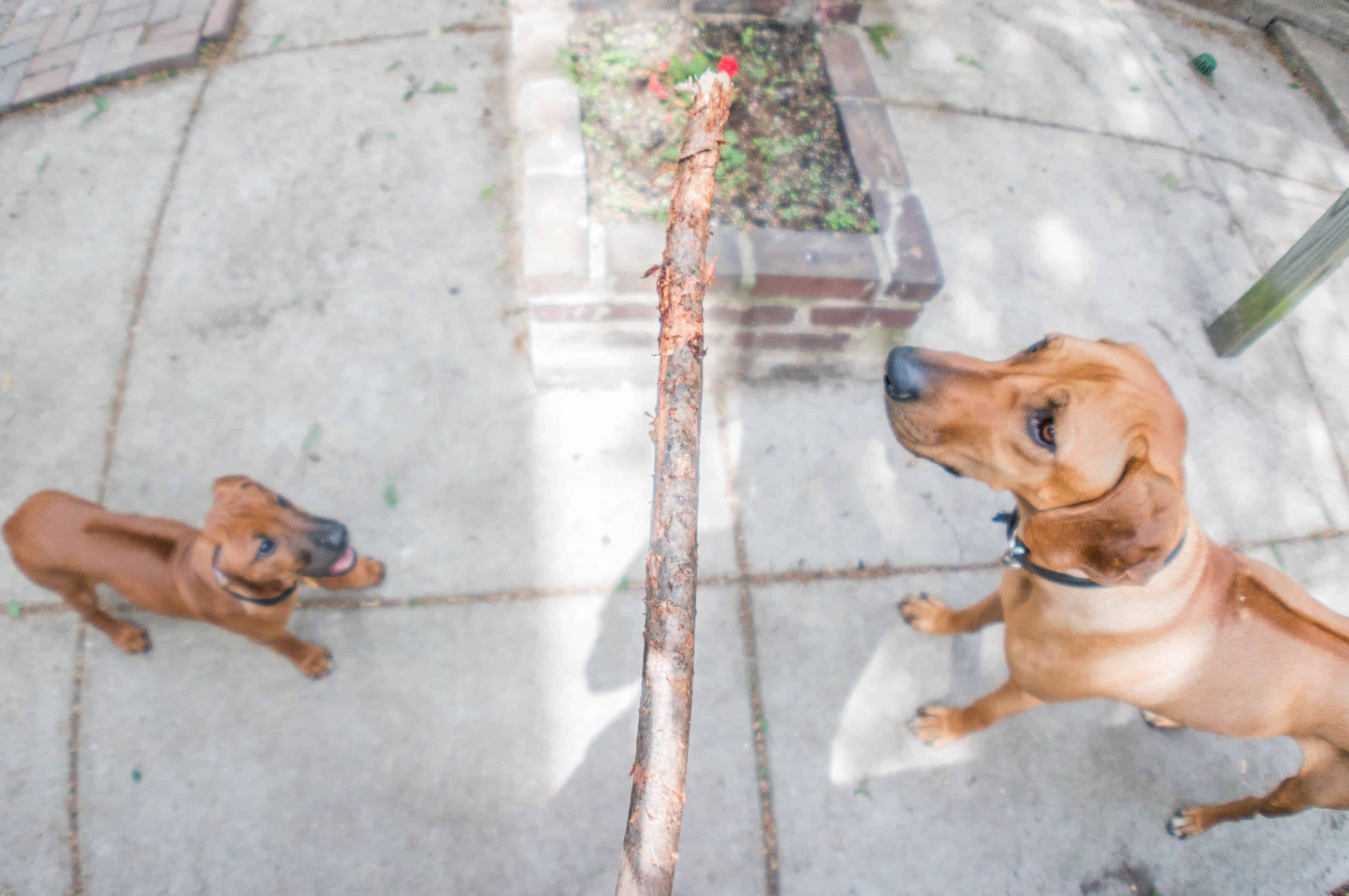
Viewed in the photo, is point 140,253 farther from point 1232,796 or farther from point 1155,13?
point 1155,13

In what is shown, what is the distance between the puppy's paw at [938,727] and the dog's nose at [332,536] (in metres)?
2.24

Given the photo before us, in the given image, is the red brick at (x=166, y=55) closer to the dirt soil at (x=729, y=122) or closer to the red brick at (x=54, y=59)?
the red brick at (x=54, y=59)

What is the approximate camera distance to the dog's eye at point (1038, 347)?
2.09m

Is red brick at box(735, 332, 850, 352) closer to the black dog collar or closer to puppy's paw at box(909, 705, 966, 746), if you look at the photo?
the black dog collar

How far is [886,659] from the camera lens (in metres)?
→ 2.79

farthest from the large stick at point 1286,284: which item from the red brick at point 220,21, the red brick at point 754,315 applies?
the red brick at point 220,21

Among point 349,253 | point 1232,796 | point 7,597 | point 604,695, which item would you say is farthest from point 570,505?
point 1232,796

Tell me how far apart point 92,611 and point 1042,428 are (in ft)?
11.0

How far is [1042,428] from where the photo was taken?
1903mm

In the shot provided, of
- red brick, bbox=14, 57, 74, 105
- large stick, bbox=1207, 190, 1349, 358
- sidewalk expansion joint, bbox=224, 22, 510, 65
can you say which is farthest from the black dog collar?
red brick, bbox=14, 57, 74, 105

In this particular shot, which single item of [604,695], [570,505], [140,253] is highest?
[140,253]

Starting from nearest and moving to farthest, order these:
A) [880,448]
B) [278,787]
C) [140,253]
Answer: [278,787], [880,448], [140,253]

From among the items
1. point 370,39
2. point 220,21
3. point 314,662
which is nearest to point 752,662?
point 314,662

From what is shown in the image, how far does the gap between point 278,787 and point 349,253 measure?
2.49 meters
